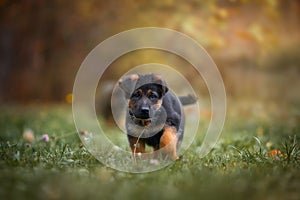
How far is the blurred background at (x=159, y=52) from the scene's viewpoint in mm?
10188

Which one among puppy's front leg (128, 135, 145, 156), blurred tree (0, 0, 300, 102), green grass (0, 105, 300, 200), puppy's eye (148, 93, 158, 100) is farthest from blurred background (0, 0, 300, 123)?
green grass (0, 105, 300, 200)

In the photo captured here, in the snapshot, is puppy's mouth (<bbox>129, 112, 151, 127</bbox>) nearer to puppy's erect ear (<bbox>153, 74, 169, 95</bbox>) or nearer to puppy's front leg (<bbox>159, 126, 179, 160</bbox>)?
puppy's front leg (<bbox>159, 126, 179, 160</bbox>)

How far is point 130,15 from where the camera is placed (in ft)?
38.9

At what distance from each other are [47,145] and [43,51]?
10811 millimetres

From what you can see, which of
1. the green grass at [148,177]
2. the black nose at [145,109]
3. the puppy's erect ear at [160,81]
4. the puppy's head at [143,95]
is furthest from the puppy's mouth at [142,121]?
the green grass at [148,177]

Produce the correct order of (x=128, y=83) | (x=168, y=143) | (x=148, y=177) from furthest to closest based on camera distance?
(x=128, y=83), (x=168, y=143), (x=148, y=177)

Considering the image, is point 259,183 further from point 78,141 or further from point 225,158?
point 78,141

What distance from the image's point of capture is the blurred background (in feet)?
33.4

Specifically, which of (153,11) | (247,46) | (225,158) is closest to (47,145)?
(225,158)

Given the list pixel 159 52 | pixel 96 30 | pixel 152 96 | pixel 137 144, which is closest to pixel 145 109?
pixel 152 96

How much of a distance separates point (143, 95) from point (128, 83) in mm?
272

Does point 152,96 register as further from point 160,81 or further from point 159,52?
point 159,52

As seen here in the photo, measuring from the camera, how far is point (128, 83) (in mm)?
5016

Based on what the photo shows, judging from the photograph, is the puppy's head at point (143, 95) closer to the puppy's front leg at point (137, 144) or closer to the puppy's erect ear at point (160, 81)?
the puppy's erect ear at point (160, 81)
